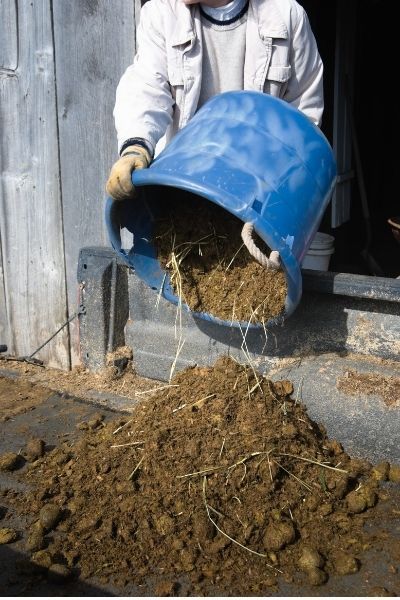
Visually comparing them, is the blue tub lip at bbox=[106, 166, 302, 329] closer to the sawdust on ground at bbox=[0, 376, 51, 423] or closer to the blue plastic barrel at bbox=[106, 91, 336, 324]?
the blue plastic barrel at bbox=[106, 91, 336, 324]

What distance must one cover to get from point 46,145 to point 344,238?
3.01m

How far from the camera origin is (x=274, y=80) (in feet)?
9.37

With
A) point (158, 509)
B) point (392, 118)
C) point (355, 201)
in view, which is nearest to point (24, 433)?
point (158, 509)

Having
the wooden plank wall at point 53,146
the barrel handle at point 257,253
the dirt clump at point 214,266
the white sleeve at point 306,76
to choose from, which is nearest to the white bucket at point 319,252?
the white sleeve at point 306,76

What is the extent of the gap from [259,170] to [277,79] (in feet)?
2.23

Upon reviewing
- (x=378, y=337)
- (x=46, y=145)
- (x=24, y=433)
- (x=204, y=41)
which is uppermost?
(x=204, y=41)

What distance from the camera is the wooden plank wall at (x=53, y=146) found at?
340 centimetres

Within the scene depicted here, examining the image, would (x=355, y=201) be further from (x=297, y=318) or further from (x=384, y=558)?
(x=384, y=558)

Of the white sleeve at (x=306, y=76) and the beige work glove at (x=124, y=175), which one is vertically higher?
the white sleeve at (x=306, y=76)

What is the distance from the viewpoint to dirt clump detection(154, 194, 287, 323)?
257 cm

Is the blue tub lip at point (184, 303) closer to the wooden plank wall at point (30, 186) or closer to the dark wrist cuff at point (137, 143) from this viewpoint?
the dark wrist cuff at point (137, 143)

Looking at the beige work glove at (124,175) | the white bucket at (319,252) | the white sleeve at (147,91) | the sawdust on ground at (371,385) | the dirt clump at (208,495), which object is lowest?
the dirt clump at (208,495)

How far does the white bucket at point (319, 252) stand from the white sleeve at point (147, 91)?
1272 millimetres

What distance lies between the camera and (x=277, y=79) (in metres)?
2.85
